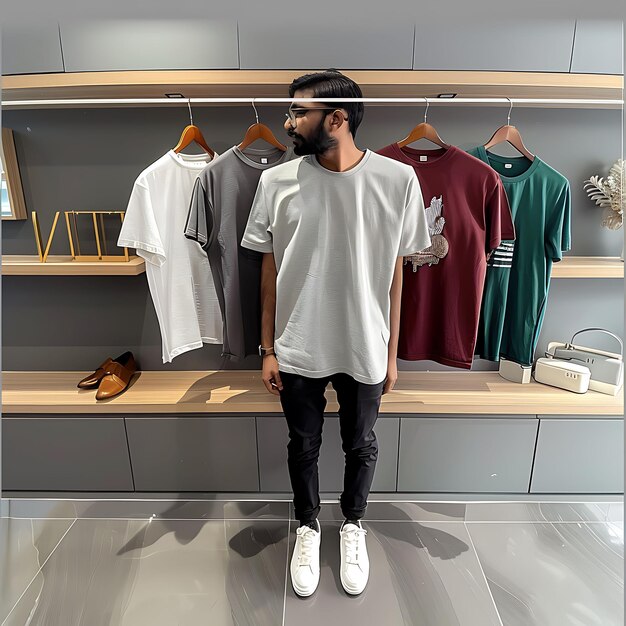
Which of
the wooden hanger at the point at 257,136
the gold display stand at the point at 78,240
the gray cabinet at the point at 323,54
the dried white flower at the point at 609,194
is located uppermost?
the gray cabinet at the point at 323,54

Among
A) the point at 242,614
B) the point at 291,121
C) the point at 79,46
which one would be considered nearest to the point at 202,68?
the point at 79,46

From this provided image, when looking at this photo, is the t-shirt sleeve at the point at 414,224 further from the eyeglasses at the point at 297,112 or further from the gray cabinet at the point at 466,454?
the gray cabinet at the point at 466,454

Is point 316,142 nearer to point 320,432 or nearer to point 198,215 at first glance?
point 198,215

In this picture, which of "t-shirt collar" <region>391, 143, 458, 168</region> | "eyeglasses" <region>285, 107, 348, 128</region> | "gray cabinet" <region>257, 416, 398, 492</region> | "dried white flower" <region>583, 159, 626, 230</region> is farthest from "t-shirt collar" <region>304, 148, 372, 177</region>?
"dried white flower" <region>583, 159, 626, 230</region>

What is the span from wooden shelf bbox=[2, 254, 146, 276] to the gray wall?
0.38 ft

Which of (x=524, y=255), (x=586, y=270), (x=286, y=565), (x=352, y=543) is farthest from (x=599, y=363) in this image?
(x=286, y=565)

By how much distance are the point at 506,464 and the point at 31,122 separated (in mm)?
2217

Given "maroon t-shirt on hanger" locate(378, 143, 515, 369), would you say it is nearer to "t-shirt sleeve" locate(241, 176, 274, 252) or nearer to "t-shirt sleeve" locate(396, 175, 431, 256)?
"t-shirt sleeve" locate(396, 175, 431, 256)

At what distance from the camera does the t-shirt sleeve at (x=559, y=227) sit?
1479mm

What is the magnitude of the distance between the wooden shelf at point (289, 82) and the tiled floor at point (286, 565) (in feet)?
4.73

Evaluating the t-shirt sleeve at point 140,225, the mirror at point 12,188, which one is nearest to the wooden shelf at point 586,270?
the t-shirt sleeve at point 140,225

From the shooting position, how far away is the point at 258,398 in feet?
5.75

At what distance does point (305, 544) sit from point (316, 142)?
1.26 metres

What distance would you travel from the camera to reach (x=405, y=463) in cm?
180
